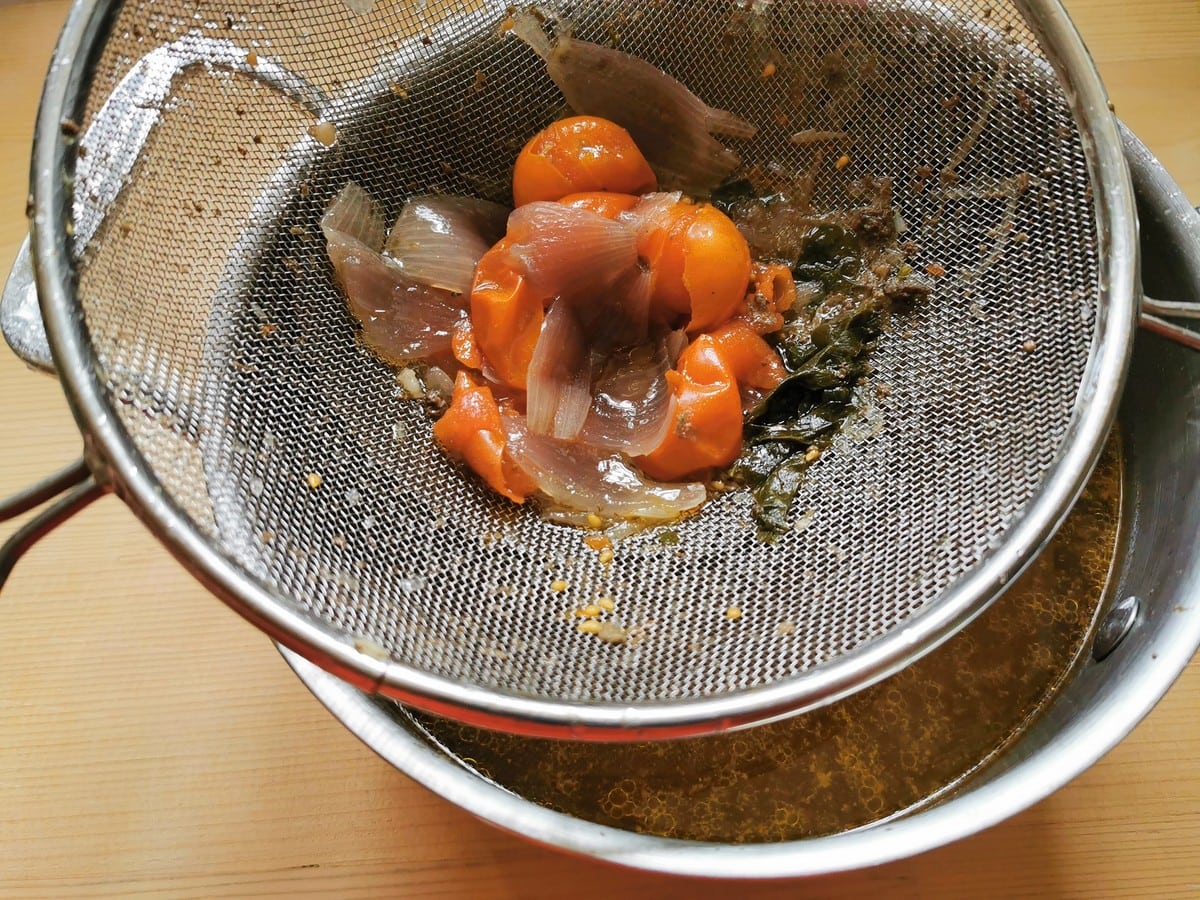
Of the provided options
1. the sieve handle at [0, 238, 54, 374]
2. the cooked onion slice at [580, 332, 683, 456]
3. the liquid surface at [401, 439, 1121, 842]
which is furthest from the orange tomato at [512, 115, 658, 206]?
the liquid surface at [401, 439, 1121, 842]

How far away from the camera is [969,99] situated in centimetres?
109

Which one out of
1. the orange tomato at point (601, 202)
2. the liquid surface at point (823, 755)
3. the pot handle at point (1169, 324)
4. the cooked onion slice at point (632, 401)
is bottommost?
the liquid surface at point (823, 755)

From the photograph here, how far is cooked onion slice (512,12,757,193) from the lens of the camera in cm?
113

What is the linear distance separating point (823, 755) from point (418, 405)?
2.17ft

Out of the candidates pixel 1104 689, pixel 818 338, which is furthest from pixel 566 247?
pixel 1104 689

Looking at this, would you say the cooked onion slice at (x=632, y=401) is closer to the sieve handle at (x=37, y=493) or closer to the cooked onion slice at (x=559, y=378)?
the cooked onion slice at (x=559, y=378)

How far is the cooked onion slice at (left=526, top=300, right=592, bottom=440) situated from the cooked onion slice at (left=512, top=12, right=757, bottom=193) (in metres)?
0.30

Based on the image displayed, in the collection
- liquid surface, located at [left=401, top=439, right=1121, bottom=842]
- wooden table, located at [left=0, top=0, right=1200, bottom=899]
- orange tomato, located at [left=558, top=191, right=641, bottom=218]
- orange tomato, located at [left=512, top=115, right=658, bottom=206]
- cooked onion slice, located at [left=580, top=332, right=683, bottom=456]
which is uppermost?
orange tomato, located at [left=512, top=115, right=658, bottom=206]

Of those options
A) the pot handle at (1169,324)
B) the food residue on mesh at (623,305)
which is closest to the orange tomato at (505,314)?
the food residue on mesh at (623,305)

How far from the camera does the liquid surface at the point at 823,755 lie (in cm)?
Result: 93

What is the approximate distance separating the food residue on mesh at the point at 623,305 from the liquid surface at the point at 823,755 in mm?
170

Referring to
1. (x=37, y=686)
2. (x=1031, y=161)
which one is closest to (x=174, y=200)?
(x=37, y=686)

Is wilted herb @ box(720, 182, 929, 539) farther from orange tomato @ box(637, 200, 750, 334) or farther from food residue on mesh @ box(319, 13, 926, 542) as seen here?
orange tomato @ box(637, 200, 750, 334)

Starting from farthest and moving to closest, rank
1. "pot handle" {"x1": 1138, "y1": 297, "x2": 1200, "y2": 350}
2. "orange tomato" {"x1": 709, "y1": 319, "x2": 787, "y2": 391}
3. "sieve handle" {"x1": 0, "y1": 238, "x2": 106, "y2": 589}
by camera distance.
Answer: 1. "orange tomato" {"x1": 709, "y1": 319, "x2": 787, "y2": 391}
2. "pot handle" {"x1": 1138, "y1": 297, "x2": 1200, "y2": 350}
3. "sieve handle" {"x1": 0, "y1": 238, "x2": 106, "y2": 589}
